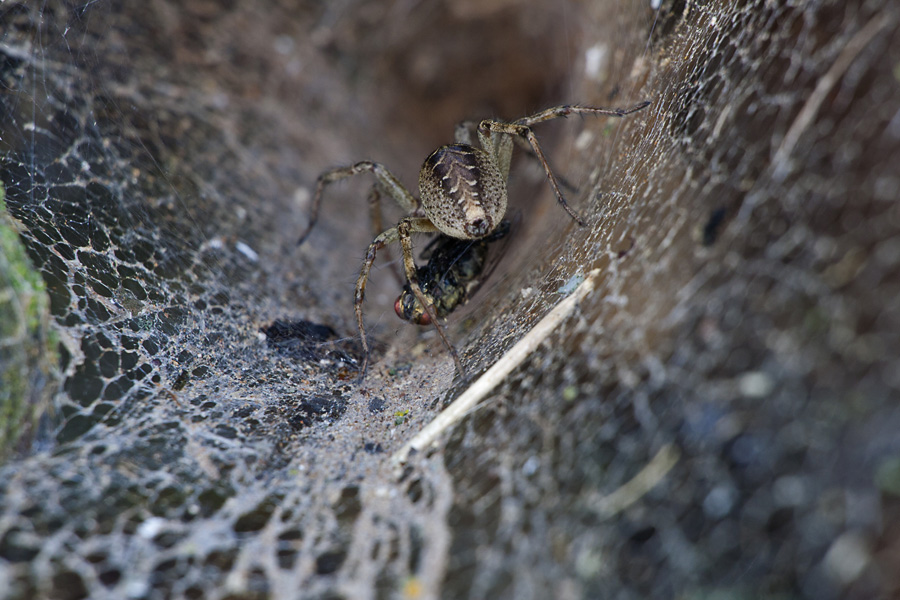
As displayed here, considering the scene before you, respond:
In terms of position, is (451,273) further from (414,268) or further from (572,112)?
(572,112)

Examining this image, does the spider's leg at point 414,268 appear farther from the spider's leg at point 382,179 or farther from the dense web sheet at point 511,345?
the spider's leg at point 382,179

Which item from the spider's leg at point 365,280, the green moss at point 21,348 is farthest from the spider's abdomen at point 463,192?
the green moss at point 21,348

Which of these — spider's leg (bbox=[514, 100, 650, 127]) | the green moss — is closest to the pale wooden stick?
spider's leg (bbox=[514, 100, 650, 127])

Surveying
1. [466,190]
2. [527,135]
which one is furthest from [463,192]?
[527,135]

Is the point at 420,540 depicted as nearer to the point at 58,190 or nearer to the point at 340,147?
the point at 58,190

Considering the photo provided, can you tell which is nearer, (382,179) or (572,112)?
(572,112)

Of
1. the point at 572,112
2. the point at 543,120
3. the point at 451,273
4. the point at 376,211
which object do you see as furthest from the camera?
the point at 376,211

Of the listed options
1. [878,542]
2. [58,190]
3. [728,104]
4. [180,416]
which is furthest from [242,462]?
[728,104]
